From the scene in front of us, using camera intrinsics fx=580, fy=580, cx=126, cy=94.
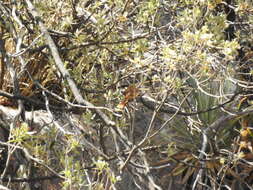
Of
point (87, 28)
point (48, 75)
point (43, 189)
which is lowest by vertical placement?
point (43, 189)

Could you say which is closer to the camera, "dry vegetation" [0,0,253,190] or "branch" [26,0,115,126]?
"branch" [26,0,115,126]

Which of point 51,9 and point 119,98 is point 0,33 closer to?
point 51,9

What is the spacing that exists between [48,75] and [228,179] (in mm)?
2328

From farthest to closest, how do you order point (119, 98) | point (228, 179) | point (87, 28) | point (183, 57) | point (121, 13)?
1. point (228, 179)
2. point (87, 28)
3. point (121, 13)
4. point (119, 98)
5. point (183, 57)

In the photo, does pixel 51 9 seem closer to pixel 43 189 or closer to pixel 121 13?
pixel 121 13

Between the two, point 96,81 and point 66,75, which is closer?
point 66,75

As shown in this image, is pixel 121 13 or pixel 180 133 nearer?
pixel 121 13

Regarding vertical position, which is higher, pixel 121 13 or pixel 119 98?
pixel 121 13

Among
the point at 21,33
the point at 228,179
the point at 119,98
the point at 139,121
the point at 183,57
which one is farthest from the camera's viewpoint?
the point at 228,179

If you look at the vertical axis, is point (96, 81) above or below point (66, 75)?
below

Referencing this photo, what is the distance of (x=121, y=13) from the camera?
10.6ft

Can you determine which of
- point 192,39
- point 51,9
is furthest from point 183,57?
point 51,9

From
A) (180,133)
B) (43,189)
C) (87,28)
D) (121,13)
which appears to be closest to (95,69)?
(87,28)

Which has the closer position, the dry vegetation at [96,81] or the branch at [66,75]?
the branch at [66,75]
